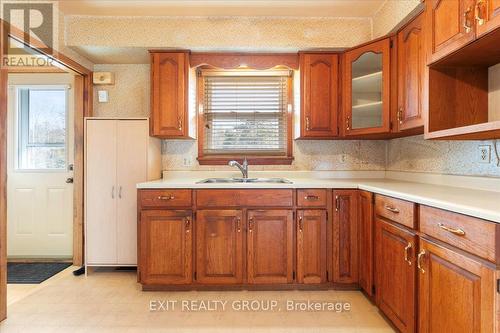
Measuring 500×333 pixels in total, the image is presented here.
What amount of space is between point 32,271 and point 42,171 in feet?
3.65

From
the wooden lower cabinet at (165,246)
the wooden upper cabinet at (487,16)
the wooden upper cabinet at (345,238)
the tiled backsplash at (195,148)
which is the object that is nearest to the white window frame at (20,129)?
the tiled backsplash at (195,148)

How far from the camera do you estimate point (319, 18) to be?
105 inches

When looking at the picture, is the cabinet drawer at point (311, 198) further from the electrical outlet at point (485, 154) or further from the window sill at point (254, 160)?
the electrical outlet at point (485, 154)

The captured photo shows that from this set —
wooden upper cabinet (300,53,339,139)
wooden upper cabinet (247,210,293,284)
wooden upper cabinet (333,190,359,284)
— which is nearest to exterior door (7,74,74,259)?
wooden upper cabinet (247,210,293,284)

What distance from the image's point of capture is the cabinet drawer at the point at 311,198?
2.36m

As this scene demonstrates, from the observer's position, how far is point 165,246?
2346 mm

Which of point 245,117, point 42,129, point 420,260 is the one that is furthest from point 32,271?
point 420,260

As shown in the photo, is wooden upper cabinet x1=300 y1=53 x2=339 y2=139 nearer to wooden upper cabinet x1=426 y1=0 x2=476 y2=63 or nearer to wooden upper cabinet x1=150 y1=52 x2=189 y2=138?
wooden upper cabinet x1=426 y1=0 x2=476 y2=63

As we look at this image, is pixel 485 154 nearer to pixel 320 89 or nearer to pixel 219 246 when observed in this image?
pixel 320 89

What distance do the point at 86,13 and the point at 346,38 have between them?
7.91ft

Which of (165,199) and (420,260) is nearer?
(420,260)

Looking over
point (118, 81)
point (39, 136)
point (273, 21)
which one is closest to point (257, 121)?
point (273, 21)

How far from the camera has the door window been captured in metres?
3.37

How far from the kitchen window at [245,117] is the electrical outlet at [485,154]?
160 cm
